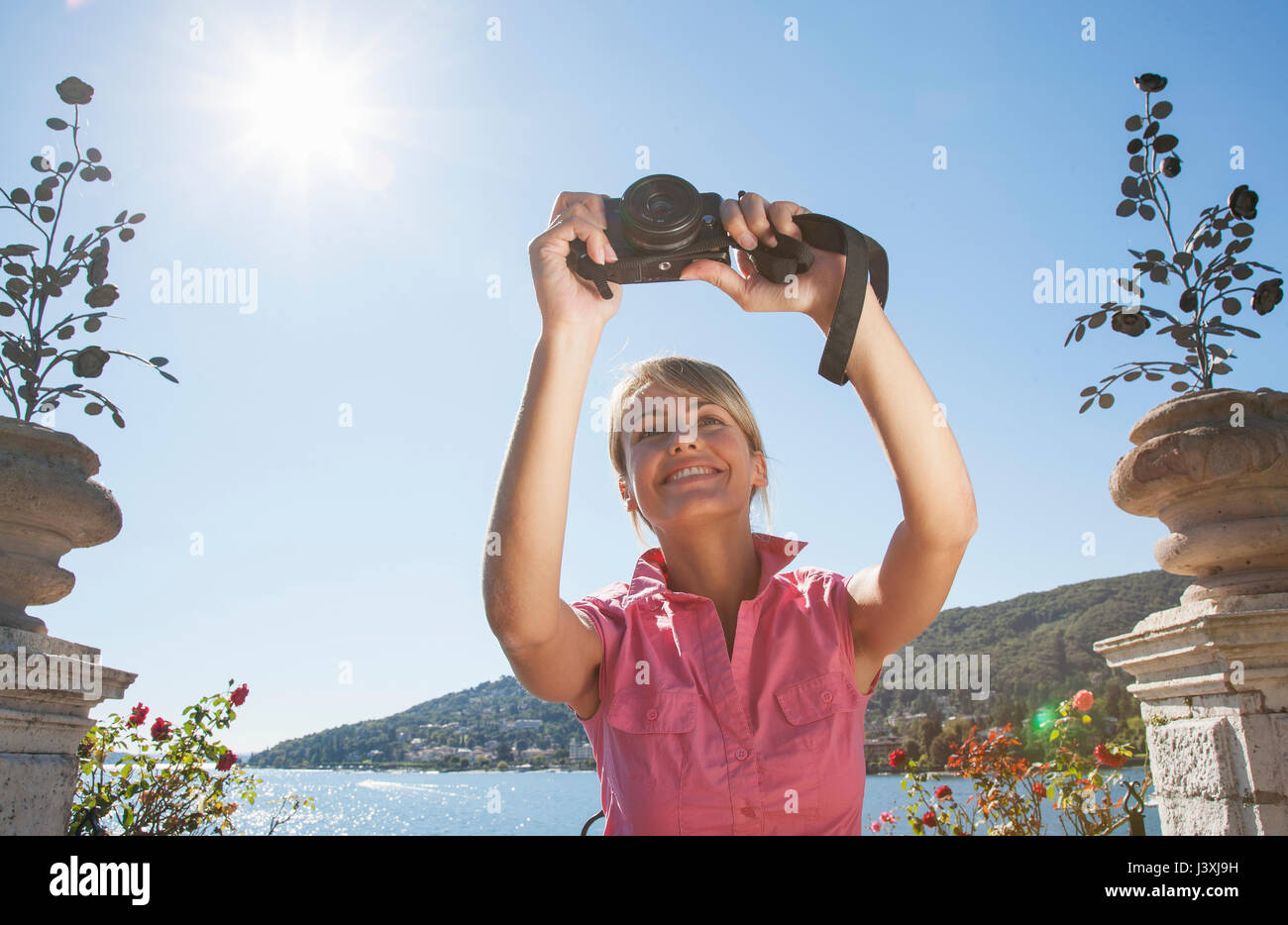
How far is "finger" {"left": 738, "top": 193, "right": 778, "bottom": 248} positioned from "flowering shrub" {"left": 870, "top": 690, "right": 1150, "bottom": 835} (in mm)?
3794

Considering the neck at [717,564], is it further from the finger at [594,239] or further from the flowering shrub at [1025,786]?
the flowering shrub at [1025,786]

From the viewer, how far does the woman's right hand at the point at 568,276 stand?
57.6 inches

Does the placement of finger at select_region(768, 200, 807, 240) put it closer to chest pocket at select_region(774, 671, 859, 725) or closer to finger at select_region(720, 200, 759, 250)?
finger at select_region(720, 200, 759, 250)

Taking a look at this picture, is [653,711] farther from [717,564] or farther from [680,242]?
[680,242]

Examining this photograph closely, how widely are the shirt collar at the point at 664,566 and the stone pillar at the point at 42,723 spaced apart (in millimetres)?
1978

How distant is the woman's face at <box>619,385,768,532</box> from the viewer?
1.71m

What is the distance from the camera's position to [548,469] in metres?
1.33

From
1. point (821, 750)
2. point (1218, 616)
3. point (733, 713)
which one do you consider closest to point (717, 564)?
point (733, 713)

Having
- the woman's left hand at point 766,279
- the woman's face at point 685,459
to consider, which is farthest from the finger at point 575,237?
the woman's face at point 685,459

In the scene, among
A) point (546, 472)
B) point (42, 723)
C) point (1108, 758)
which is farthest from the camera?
point (1108, 758)

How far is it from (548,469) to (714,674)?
24.5 inches

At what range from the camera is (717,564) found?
188 cm

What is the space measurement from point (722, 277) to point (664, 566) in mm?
763
